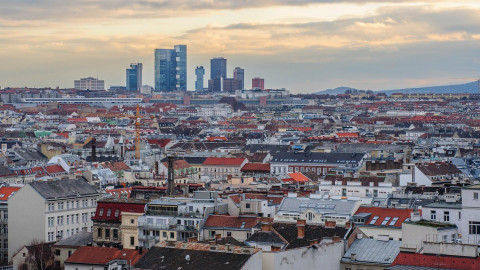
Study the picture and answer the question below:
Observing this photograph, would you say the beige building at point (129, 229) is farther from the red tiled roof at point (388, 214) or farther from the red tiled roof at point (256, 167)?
the red tiled roof at point (256, 167)

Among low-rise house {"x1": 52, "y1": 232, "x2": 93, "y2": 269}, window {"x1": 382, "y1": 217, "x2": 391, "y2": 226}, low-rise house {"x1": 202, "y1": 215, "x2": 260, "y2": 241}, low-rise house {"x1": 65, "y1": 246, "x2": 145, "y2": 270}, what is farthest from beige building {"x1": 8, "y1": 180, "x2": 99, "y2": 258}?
window {"x1": 382, "y1": 217, "x2": 391, "y2": 226}

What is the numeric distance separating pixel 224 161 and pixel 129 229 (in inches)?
2336

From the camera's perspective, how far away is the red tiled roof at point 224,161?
112250mm

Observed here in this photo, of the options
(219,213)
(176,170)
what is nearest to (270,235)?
(219,213)

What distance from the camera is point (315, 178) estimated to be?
9125cm

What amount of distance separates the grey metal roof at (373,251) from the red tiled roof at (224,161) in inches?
2682

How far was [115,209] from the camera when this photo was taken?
57531 millimetres

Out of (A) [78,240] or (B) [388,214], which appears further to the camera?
(A) [78,240]

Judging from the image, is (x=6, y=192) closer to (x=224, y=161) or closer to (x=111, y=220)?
(x=111, y=220)

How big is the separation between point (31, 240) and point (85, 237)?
6.44 m

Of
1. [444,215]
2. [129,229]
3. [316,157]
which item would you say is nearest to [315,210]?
[444,215]

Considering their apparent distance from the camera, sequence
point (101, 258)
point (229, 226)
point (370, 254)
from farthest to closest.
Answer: point (229, 226) → point (101, 258) → point (370, 254)

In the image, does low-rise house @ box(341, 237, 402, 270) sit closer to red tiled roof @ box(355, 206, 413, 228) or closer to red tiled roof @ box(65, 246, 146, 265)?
red tiled roof @ box(355, 206, 413, 228)

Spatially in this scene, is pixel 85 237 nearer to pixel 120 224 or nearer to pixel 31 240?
pixel 120 224
